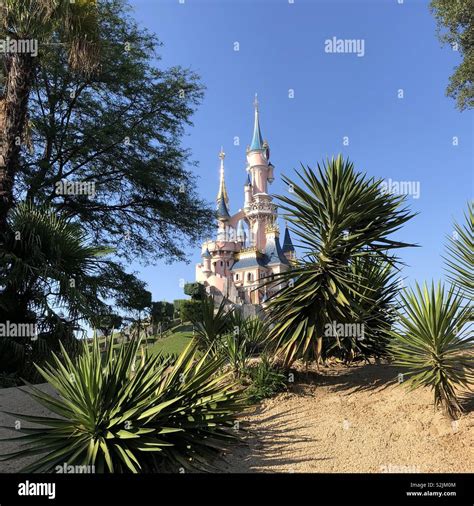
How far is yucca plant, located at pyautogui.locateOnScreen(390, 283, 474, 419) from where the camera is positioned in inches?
240

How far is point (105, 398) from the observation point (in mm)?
5082

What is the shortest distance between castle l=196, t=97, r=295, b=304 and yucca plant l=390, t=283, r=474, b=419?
5499 cm

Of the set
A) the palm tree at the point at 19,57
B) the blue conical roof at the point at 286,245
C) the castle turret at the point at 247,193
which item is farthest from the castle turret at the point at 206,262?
the palm tree at the point at 19,57

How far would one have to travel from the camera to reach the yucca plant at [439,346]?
6.10 metres

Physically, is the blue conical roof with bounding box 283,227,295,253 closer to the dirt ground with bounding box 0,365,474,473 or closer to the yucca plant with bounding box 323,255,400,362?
the yucca plant with bounding box 323,255,400,362

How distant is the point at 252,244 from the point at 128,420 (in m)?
64.6

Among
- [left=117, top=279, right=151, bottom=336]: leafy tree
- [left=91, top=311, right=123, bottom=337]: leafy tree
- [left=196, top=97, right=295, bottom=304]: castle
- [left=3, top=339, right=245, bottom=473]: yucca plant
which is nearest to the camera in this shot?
[left=3, top=339, right=245, bottom=473]: yucca plant

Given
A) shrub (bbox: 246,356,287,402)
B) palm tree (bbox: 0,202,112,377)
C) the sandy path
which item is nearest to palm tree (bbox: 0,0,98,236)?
palm tree (bbox: 0,202,112,377)

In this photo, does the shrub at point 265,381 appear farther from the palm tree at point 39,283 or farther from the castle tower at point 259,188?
the castle tower at point 259,188

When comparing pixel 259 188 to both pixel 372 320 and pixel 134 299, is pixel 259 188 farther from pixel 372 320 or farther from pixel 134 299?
pixel 372 320

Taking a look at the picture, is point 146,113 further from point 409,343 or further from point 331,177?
point 409,343

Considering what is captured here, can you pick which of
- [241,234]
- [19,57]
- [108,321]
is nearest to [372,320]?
[108,321]

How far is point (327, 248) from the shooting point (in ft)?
26.3
